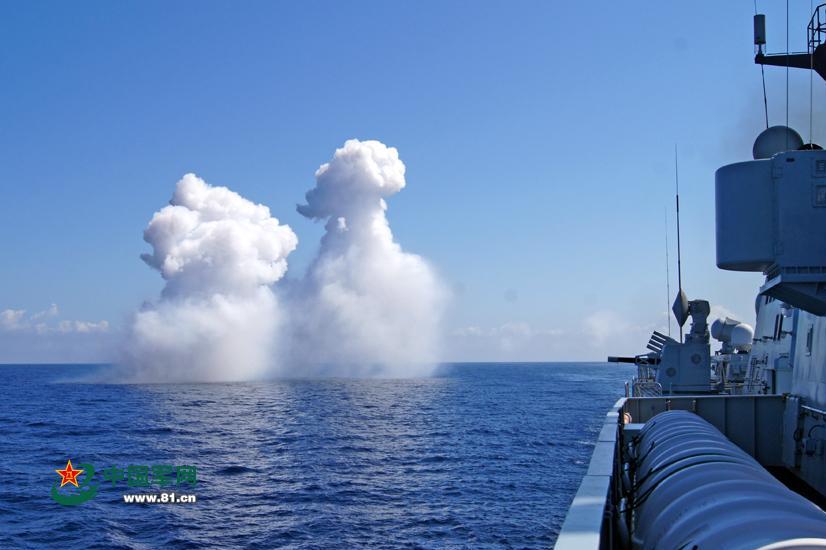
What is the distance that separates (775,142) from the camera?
16188 millimetres

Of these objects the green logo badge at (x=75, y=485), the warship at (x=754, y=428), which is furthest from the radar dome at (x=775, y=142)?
the green logo badge at (x=75, y=485)

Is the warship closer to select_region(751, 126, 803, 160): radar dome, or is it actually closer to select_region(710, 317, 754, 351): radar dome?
select_region(751, 126, 803, 160): radar dome

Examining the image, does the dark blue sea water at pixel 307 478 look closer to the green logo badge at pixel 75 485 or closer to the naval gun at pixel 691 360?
the green logo badge at pixel 75 485

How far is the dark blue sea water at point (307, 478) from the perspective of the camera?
929 inches

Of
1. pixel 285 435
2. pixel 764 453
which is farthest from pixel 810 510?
pixel 285 435

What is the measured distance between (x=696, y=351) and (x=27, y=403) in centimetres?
8820

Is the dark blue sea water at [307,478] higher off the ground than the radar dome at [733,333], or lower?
lower

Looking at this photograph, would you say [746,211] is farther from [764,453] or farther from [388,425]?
[388,425]

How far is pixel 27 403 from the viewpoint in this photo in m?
91.1

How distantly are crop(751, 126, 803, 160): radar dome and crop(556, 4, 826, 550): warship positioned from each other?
0.03m

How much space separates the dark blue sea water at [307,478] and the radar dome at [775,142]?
1298cm

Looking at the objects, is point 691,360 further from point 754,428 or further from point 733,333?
point 733,333

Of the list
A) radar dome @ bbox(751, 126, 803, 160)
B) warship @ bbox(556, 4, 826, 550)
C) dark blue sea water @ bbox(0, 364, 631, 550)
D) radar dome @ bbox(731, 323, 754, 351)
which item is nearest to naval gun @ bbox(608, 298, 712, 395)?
warship @ bbox(556, 4, 826, 550)

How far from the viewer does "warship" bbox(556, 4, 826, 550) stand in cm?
502
